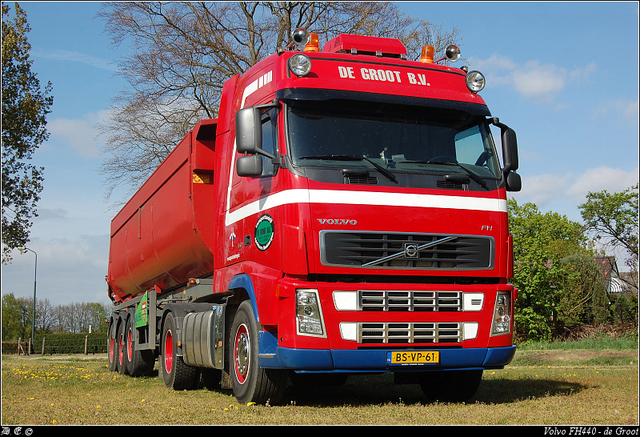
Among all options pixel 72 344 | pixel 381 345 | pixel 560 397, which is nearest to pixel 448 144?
pixel 381 345

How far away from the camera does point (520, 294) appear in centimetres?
2655

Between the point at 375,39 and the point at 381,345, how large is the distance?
12.7 ft

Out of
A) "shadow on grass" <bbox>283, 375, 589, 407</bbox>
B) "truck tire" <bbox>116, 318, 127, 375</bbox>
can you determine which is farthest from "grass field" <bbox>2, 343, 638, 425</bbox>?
"truck tire" <bbox>116, 318, 127, 375</bbox>

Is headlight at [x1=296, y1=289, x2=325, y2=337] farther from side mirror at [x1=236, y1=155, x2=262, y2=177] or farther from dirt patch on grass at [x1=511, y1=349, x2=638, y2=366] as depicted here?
dirt patch on grass at [x1=511, y1=349, x2=638, y2=366]

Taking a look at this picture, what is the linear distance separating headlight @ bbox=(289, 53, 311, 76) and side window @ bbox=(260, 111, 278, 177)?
20.4 inches

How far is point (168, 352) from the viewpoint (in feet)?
37.5

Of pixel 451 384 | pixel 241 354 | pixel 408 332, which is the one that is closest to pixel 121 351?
pixel 241 354

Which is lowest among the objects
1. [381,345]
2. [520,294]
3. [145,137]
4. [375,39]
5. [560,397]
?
[560,397]

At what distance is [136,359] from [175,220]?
497 cm

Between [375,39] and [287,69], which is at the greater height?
[375,39]

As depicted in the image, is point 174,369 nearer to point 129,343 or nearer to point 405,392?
point 405,392

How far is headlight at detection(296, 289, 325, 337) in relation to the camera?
7137 mm

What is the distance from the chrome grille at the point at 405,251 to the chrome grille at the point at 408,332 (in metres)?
0.61

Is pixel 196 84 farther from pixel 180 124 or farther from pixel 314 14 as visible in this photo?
pixel 314 14
